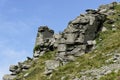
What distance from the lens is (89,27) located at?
63.8 m

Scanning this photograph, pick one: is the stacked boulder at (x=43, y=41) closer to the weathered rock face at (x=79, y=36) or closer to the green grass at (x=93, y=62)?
the green grass at (x=93, y=62)

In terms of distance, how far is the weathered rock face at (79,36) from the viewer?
2363 inches

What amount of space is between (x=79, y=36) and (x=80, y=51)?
12.5 ft

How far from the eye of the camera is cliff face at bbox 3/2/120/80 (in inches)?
1853

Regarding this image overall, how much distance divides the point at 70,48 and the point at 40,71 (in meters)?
6.64

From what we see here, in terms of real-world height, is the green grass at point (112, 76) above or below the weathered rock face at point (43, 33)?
below

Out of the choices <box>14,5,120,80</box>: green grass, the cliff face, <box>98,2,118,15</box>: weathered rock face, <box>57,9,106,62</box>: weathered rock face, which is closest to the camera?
the cliff face

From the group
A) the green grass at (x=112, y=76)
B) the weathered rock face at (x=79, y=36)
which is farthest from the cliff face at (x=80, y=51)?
the green grass at (x=112, y=76)

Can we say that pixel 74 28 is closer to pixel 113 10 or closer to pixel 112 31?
pixel 112 31

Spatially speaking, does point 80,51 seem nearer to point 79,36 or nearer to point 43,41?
point 79,36

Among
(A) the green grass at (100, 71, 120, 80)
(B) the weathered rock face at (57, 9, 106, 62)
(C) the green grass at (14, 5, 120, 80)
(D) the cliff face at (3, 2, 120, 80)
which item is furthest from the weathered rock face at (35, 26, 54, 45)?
(A) the green grass at (100, 71, 120, 80)

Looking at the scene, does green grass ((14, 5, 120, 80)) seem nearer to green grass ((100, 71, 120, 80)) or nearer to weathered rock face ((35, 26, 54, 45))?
green grass ((100, 71, 120, 80))

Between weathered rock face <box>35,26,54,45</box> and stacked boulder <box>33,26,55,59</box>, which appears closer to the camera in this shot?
stacked boulder <box>33,26,55,59</box>

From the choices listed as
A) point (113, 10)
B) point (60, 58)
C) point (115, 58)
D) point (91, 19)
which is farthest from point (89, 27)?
point (115, 58)
